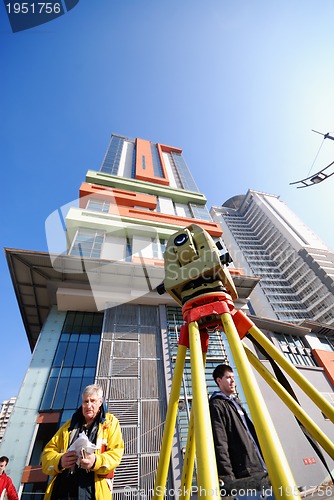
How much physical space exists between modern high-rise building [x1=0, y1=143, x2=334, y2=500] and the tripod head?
7534 mm

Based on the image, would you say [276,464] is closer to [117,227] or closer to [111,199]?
[117,227]

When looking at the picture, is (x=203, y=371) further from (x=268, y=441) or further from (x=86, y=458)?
(x=86, y=458)

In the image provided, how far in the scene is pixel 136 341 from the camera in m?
10.0

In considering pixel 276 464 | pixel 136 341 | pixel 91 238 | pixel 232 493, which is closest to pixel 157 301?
pixel 136 341

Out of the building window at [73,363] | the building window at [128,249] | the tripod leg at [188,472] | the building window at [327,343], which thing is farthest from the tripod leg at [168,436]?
the building window at [327,343]

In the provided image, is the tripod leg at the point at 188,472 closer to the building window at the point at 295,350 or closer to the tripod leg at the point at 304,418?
the tripod leg at the point at 304,418

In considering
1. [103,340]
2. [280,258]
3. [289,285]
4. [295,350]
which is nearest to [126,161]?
[103,340]

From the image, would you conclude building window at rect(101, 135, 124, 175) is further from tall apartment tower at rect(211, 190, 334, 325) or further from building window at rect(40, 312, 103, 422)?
tall apartment tower at rect(211, 190, 334, 325)

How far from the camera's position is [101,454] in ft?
6.89

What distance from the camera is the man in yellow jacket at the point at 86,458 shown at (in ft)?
6.55

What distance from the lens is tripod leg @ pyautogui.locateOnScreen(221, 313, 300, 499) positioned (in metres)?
1.02

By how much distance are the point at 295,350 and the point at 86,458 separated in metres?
15.8

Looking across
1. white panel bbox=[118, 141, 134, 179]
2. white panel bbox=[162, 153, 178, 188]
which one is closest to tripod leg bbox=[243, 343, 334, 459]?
white panel bbox=[118, 141, 134, 179]

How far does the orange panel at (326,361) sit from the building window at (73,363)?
1337 centimetres
